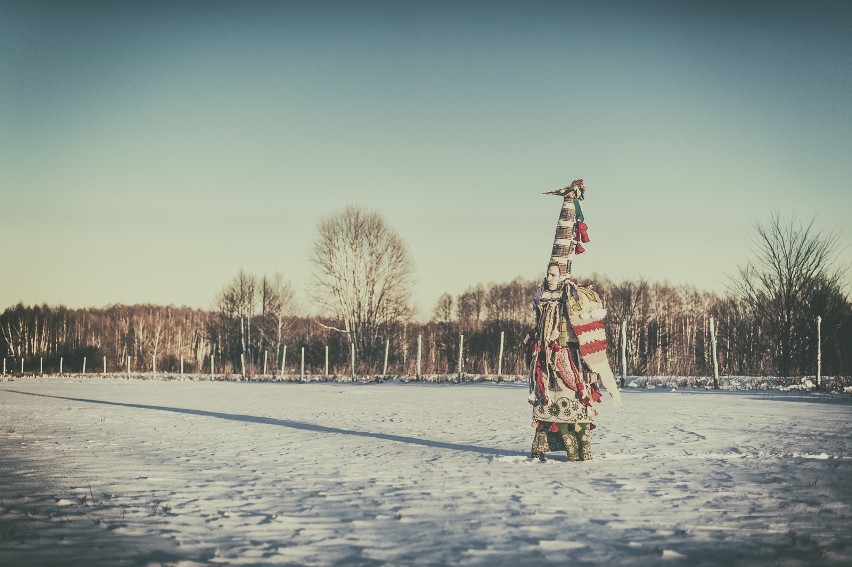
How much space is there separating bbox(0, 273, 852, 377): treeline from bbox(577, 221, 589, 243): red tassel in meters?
20.3

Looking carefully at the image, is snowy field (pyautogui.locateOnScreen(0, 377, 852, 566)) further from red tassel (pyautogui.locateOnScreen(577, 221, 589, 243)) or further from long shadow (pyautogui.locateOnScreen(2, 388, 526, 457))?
red tassel (pyautogui.locateOnScreen(577, 221, 589, 243))

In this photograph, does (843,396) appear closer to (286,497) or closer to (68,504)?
(286,497)

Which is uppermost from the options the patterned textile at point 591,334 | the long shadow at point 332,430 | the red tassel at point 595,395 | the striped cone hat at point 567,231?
the striped cone hat at point 567,231

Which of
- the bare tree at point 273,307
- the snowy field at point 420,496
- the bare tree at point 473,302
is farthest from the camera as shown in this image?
the bare tree at point 473,302

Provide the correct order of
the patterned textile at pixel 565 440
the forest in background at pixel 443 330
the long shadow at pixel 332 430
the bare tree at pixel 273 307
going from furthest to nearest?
1. the bare tree at pixel 273 307
2. the forest in background at pixel 443 330
3. the long shadow at pixel 332 430
4. the patterned textile at pixel 565 440

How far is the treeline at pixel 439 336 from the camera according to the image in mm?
26539

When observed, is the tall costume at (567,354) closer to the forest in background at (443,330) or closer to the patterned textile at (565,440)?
the patterned textile at (565,440)

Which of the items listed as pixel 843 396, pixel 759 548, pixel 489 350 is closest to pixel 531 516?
pixel 759 548

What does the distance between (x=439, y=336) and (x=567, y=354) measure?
42.8 meters

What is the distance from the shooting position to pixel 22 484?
18.1 feet

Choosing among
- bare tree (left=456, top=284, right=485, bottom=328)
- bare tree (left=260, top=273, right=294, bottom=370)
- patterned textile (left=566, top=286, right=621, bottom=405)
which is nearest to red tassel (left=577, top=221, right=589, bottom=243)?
patterned textile (left=566, top=286, right=621, bottom=405)

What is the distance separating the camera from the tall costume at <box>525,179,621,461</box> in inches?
253

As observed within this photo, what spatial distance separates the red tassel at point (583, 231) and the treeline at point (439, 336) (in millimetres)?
20313

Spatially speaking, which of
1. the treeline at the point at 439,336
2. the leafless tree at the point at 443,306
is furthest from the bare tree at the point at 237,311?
the leafless tree at the point at 443,306
